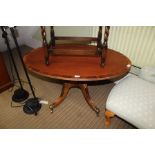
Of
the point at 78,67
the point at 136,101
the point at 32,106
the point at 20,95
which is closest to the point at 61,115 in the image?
the point at 32,106

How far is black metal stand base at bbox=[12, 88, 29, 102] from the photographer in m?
2.21

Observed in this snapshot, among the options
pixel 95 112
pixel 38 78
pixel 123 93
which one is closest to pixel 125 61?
pixel 123 93

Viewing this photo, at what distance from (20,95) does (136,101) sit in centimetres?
152

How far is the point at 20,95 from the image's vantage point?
2240 mm

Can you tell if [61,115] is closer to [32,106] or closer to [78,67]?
[32,106]

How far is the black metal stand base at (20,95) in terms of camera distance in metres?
2.21

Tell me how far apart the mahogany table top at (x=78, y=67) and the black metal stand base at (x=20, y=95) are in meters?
0.72

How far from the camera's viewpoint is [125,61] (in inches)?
66.0

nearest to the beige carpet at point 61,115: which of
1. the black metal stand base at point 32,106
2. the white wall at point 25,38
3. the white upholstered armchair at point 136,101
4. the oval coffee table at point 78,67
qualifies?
the black metal stand base at point 32,106

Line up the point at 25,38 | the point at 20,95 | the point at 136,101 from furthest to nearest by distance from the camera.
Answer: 1. the point at 25,38
2. the point at 20,95
3. the point at 136,101

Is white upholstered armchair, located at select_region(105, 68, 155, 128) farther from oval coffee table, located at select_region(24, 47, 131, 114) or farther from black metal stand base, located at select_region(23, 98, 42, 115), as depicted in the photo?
black metal stand base, located at select_region(23, 98, 42, 115)

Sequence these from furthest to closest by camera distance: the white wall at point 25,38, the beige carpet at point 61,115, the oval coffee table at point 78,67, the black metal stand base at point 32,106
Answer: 1. the white wall at point 25,38
2. the black metal stand base at point 32,106
3. the beige carpet at point 61,115
4. the oval coffee table at point 78,67

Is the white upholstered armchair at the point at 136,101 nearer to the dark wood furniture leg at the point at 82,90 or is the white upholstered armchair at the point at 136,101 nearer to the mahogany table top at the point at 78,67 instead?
the mahogany table top at the point at 78,67
